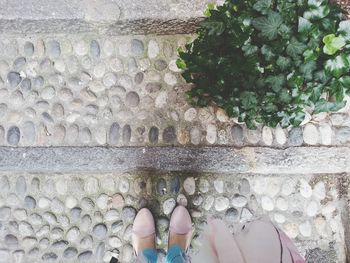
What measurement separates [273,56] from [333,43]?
196 mm

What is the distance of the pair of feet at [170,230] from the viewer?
1.92 m

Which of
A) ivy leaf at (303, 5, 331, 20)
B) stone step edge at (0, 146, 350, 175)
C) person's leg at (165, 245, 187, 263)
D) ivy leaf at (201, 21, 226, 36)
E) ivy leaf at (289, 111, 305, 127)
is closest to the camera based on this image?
ivy leaf at (303, 5, 331, 20)

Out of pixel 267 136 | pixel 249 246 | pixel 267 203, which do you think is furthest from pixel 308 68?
pixel 267 203

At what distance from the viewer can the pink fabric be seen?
4.63 feet

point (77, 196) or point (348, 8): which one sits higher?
point (348, 8)

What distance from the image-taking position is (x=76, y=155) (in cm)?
199

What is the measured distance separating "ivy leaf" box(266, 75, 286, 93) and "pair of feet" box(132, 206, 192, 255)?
0.74m

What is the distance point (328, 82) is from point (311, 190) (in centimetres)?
66

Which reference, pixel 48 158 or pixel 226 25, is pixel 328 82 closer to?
pixel 226 25

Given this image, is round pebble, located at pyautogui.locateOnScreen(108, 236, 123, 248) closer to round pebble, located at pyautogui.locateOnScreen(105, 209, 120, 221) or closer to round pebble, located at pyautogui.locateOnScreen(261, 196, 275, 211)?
round pebble, located at pyautogui.locateOnScreen(105, 209, 120, 221)

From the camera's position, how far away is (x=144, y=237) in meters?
1.94

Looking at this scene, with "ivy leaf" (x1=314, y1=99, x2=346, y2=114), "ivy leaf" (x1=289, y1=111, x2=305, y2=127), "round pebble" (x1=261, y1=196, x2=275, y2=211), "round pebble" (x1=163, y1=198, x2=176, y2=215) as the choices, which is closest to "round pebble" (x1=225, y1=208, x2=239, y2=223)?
"round pebble" (x1=261, y1=196, x2=275, y2=211)

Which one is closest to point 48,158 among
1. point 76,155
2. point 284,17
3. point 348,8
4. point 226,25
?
point 76,155

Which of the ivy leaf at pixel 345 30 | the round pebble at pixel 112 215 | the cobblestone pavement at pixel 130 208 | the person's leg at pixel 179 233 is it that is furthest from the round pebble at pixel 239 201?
the ivy leaf at pixel 345 30
